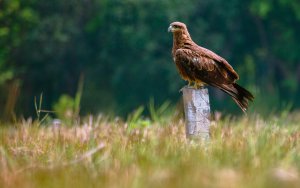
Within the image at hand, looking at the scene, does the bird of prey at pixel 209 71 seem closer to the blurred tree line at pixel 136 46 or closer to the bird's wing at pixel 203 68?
the bird's wing at pixel 203 68

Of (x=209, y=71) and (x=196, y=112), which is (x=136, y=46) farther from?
(x=196, y=112)

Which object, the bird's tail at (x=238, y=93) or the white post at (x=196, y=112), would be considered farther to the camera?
the bird's tail at (x=238, y=93)

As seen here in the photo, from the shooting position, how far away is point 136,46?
147 feet

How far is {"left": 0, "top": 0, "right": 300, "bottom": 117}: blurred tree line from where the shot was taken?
43.0m

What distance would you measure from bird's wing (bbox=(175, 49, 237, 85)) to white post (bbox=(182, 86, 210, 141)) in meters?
0.47

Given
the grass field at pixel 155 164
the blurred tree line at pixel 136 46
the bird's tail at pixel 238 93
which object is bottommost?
the grass field at pixel 155 164

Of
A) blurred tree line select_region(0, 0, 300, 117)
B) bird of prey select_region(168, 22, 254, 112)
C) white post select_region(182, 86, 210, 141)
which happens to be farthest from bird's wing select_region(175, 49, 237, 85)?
blurred tree line select_region(0, 0, 300, 117)

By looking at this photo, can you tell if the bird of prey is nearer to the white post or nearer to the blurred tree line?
the white post

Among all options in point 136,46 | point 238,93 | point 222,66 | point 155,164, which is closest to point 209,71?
point 222,66

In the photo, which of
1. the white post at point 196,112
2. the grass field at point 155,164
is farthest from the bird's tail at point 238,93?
the grass field at point 155,164

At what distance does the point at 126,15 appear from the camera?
4438 cm

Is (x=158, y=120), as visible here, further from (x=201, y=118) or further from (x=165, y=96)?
(x=165, y=96)

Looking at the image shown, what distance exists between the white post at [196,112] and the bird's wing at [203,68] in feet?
1.54

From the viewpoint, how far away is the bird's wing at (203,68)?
9109 millimetres
